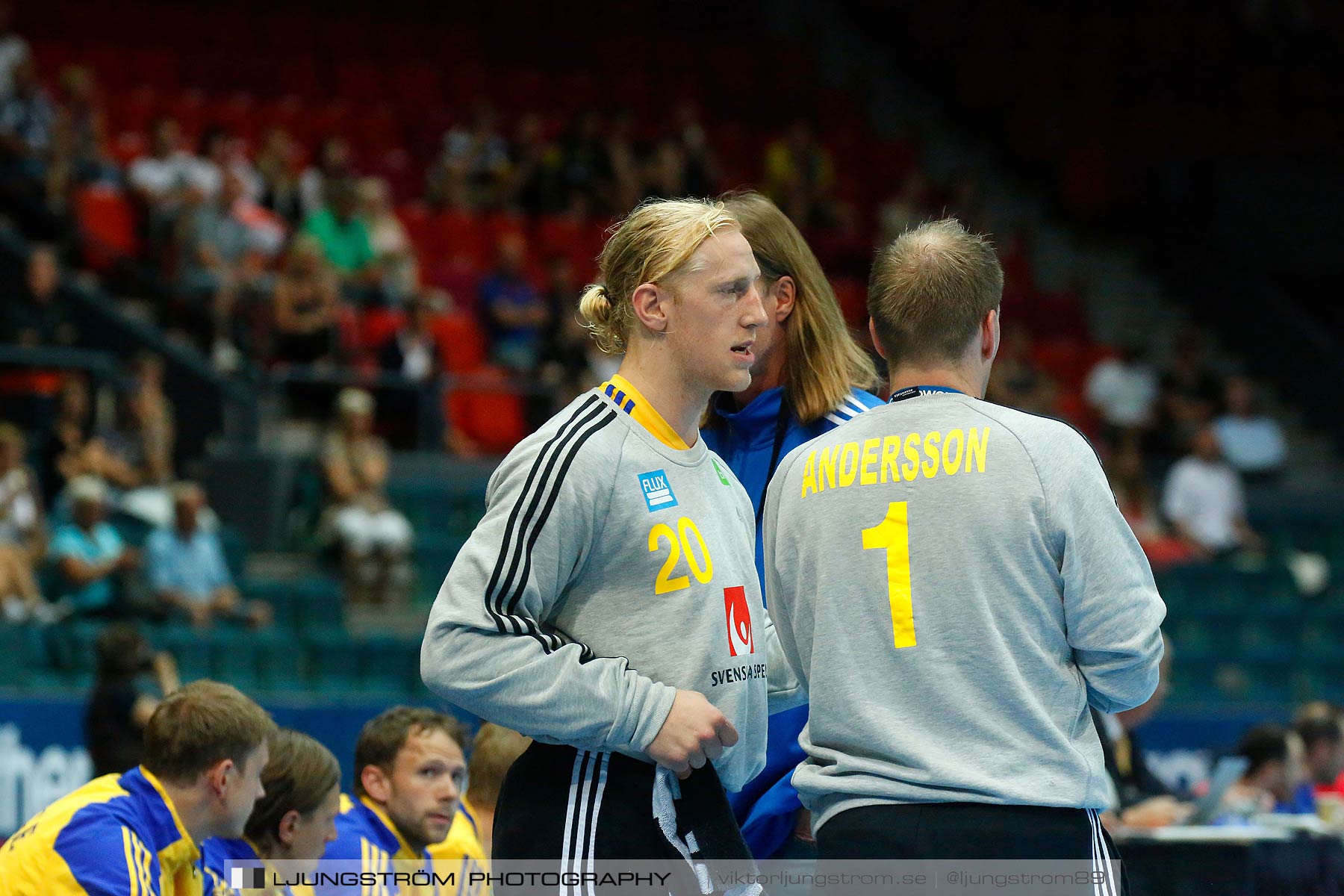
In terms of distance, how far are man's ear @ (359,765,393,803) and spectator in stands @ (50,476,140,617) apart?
206 inches

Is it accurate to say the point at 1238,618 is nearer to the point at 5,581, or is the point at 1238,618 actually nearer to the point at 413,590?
the point at 413,590

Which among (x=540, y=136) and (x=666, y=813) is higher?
(x=540, y=136)

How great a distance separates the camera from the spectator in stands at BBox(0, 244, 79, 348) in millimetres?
10617

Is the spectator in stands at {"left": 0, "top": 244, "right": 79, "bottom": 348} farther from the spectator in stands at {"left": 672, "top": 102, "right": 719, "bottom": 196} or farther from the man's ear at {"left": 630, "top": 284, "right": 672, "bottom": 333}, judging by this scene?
the man's ear at {"left": 630, "top": 284, "right": 672, "bottom": 333}

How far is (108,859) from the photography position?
11.5 ft

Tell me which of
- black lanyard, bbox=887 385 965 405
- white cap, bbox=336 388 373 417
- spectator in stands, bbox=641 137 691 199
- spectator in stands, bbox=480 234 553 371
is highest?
spectator in stands, bbox=641 137 691 199

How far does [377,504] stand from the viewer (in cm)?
1042

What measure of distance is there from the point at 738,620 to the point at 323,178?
10897 millimetres

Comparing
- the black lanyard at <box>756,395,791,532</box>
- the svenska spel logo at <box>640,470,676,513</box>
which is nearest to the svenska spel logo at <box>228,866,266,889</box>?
the black lanyard at <box>756,395,791,532</box>

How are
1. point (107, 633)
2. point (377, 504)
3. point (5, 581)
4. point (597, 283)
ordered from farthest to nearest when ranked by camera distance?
point (377, 504) < point (5, 581) < point (107, 633) < point (597, 283)

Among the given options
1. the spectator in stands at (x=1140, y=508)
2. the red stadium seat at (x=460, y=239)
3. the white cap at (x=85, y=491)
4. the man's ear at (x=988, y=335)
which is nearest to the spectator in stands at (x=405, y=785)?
the man's ear at (x=988, y=335)

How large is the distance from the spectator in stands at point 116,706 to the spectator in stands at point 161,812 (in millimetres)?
3987

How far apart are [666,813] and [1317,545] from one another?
12.3 m

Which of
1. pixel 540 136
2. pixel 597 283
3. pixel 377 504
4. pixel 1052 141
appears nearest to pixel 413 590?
pixel 377 504
